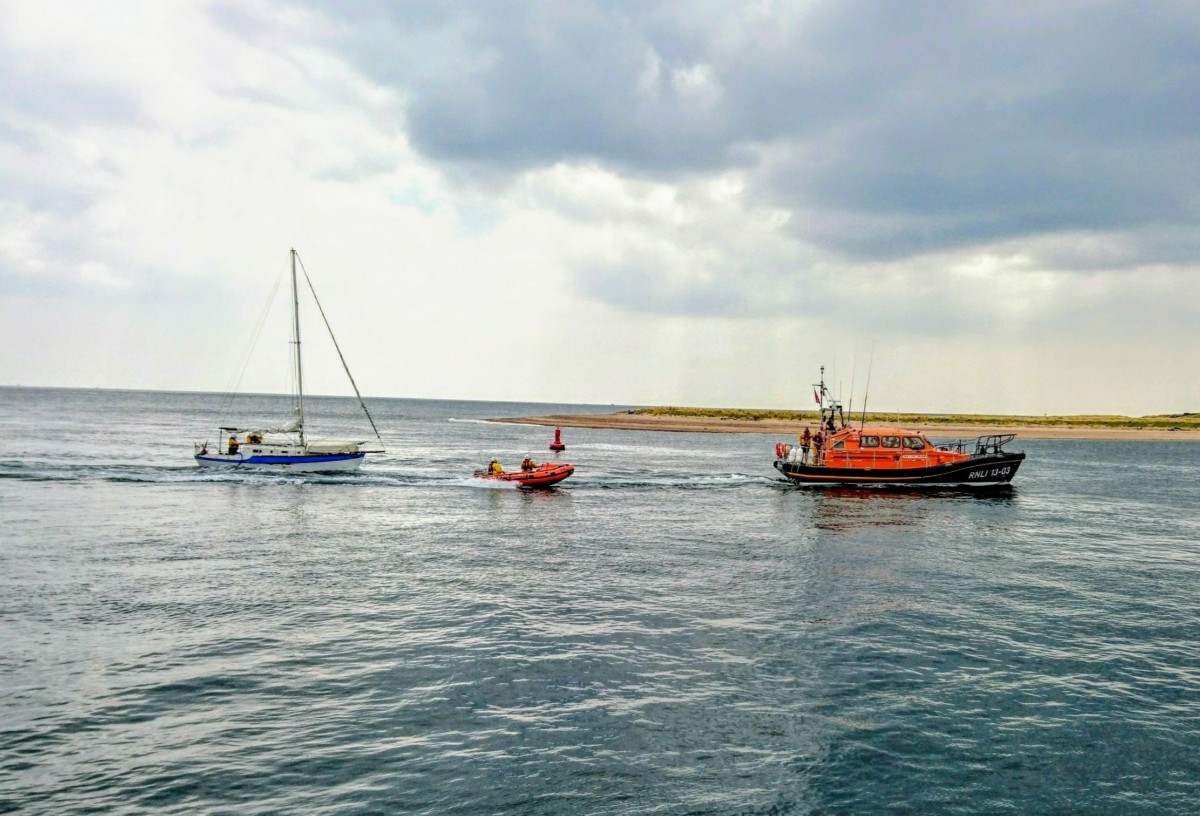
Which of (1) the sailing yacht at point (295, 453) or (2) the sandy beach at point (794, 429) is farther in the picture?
(2) the sandy beach at point (794, 429)

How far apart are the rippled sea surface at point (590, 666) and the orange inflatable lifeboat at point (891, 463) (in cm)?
1524

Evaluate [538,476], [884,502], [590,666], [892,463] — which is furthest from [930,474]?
[590,666]

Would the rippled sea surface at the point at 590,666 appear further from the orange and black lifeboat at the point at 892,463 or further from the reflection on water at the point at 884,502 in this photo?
the orange and black lifeboat at the point at 892,463

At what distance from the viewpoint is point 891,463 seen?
51344 millimetres

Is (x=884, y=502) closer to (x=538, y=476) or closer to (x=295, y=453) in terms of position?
(x=538, y=476)

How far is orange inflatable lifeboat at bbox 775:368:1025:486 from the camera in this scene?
51.2 meters

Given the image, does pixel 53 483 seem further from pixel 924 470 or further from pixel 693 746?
pixel 924 470

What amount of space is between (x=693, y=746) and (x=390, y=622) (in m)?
9.45

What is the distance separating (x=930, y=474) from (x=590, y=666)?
4174 cm

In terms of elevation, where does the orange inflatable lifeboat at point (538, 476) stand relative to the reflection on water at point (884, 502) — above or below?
above

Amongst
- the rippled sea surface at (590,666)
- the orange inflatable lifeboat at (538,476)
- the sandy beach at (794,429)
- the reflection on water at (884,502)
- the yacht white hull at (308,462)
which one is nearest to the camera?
the rippled sea surface at (590,666)

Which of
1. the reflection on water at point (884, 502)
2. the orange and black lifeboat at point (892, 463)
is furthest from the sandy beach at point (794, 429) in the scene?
the reflection on water at point (884, 502)

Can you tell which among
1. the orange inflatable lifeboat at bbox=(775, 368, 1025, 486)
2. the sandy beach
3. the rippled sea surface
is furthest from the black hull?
the sandy beach

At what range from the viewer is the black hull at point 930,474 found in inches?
2013
